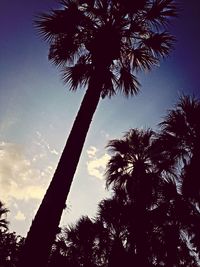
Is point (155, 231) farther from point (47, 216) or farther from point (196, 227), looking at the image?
point (47, 216)

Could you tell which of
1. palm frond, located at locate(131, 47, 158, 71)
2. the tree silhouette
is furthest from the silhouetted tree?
palm frond, located at locate(131, 47, 158, 71)

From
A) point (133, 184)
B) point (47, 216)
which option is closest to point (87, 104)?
point (47, 216)

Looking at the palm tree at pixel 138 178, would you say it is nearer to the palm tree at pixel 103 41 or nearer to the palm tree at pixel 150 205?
the palm tree at pixel 150 205

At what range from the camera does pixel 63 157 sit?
7.29m

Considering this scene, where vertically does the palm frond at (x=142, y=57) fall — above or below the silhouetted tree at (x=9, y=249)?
above

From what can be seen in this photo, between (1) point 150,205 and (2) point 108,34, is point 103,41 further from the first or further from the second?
(1) point 150,205

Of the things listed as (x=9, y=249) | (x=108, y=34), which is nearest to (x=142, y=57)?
(x=108, y=34)

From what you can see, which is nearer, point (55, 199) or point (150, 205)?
point (55, 199)

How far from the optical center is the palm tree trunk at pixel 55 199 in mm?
6055

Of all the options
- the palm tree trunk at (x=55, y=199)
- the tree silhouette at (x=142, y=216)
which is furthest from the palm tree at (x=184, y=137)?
the palm tree trunk at (x=55, y=199)

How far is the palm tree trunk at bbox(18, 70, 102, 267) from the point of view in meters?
6.05

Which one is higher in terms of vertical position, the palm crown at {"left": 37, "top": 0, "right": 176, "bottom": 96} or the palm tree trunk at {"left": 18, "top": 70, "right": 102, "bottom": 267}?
the palm crown at {"left": 37, "top": 0, "right": 176, "bottom": 96}

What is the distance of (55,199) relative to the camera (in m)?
6.66

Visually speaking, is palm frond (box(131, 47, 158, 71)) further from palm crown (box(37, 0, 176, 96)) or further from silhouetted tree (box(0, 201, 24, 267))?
silhouetted tree (box(0, 201, 24, 267))
